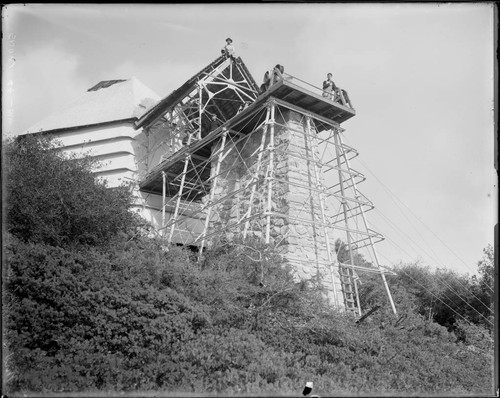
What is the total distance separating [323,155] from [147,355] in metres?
9.57

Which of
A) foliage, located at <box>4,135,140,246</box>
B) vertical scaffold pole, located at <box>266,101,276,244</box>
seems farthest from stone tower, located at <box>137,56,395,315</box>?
→ foliage, located at <box>4,135,140,246</box>

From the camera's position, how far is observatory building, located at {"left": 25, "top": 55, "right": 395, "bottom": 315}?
41.8ft

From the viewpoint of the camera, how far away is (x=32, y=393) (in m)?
5.36

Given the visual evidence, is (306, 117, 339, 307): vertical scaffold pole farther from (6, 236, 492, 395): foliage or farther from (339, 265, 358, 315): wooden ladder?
(6, 236, 492, 395): foliage

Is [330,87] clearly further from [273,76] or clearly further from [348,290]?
[348,290]

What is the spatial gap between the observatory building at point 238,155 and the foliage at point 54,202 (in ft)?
8.32

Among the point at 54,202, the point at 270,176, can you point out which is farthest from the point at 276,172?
the point at 54,202

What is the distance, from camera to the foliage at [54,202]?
9867 millimetres

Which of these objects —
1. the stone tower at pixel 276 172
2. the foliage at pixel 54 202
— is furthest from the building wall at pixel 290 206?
the foliage at pixel 54 202

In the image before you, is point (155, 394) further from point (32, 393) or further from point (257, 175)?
point (257, 175)

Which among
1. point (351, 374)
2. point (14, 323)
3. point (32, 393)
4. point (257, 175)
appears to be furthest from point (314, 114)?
point (32, 393)

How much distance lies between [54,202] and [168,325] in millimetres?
4521

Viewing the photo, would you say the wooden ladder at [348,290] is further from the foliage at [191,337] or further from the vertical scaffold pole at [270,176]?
the foliage at [191,337]

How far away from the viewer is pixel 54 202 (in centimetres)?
1027
